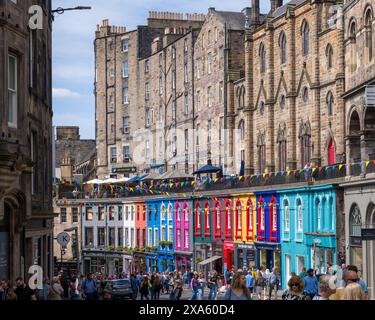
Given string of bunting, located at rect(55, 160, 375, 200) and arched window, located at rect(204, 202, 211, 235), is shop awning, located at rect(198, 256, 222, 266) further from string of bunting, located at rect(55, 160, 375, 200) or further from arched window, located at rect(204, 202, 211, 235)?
string of bunting, located at rect(55, 160, 375, 200)

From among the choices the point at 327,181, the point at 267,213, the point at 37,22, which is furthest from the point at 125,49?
the point at 37,22

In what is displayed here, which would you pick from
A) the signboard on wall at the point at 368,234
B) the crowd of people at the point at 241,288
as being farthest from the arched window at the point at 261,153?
the signboard on wall at the point at 368,234

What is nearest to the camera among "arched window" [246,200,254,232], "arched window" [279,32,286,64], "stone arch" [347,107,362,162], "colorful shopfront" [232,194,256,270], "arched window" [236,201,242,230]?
"stone arch" [347,107,362,162]

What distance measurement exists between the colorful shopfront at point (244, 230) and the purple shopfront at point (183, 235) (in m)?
9.30

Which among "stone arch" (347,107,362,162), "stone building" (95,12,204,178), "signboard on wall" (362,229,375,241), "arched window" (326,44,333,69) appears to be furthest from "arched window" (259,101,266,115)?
"signboard on wall" (362,229,375,241)

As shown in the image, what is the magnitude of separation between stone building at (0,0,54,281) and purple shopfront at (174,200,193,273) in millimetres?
43526

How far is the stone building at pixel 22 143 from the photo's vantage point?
20.8 meters

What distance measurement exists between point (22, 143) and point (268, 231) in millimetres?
40577

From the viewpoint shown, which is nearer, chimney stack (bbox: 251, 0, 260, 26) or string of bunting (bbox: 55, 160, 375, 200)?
string of bunting (bbox: 55, 160, 375, 200)

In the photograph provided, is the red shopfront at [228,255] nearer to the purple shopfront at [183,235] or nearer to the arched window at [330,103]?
the purple shopfront at [183,235]

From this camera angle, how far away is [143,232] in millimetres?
88062

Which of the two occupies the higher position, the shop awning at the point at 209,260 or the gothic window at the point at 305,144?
the gothic window at the point at 305,144

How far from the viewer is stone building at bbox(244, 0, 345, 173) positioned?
5953 cm
